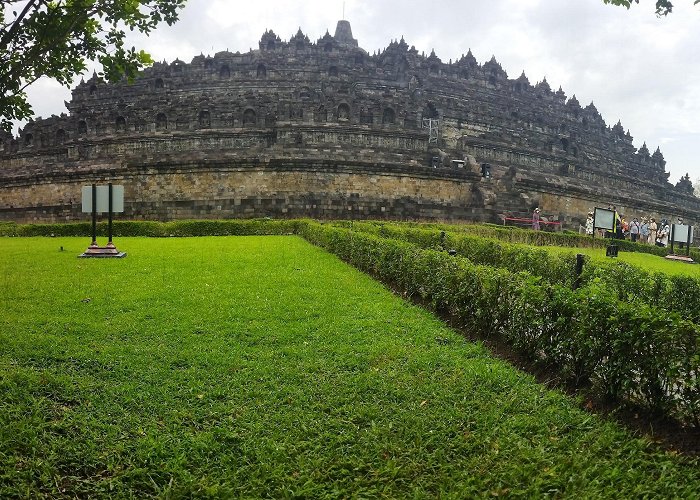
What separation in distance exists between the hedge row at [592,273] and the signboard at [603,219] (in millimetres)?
9529

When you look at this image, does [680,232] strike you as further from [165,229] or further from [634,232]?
[165,229]

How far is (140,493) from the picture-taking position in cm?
341

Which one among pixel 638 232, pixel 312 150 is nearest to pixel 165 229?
pixel 312 150

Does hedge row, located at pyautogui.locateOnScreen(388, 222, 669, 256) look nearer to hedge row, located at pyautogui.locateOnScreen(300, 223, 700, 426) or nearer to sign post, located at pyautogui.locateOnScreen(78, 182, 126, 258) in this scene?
sign post, located at pyautogui.locateOnScreen(78, 182, 126, 258)

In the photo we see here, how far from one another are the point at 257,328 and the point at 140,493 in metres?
3.27

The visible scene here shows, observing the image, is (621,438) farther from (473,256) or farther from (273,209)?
(273,209)

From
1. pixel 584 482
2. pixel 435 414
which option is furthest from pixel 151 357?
pixel 584 482

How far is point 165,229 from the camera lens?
2038 cm

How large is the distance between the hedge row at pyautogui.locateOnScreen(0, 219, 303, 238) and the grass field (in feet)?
43.4

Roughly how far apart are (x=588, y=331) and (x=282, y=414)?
295cm

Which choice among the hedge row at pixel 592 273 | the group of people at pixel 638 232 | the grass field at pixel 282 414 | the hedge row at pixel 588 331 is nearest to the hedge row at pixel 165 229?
the hedge row at pixel 592 273

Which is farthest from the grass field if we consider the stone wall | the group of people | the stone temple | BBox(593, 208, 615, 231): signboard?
the group of people

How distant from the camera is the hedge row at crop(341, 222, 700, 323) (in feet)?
24.1

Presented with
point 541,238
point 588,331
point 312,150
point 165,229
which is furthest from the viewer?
point 312,150
